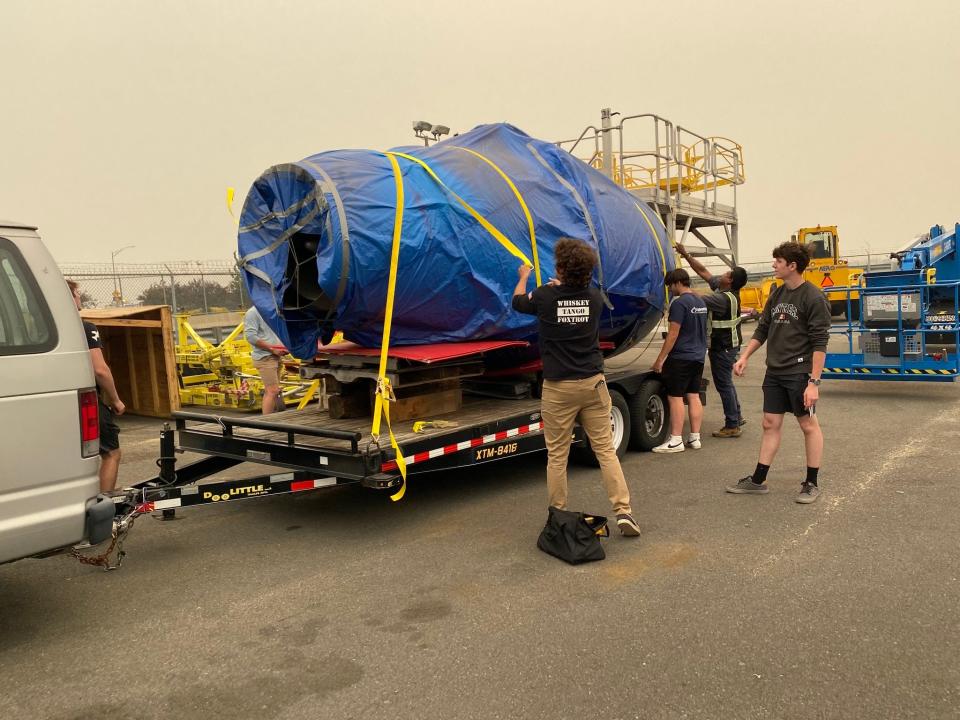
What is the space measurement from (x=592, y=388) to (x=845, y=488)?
8.40 ft

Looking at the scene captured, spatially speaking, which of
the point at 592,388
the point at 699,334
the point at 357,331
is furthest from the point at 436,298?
the point at 699,334

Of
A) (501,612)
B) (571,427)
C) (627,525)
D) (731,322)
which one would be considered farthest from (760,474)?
(731,322)

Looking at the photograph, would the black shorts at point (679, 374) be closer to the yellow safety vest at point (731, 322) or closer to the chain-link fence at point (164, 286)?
the yellow safety vest at point (731, 322)

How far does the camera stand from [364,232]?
546cm

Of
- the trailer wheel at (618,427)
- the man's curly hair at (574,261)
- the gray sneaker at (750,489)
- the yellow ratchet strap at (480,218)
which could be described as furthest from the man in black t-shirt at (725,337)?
the man's curly hair at (574,261)

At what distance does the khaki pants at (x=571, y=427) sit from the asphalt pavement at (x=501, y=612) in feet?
1.30

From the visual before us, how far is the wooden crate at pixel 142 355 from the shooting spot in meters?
10.1

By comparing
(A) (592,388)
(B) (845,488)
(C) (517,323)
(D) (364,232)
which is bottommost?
(B) (845,488)

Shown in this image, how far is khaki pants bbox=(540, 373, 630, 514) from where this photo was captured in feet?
16.5

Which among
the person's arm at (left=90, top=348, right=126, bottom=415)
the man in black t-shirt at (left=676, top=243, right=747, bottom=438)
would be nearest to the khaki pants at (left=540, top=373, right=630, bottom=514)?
the person's arm at (left=90, top=348, right=126, bottom=415)

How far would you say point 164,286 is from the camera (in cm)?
1530

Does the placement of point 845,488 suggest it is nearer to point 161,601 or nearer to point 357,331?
point 357,331

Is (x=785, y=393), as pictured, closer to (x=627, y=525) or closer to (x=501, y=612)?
(x=627, y=525)

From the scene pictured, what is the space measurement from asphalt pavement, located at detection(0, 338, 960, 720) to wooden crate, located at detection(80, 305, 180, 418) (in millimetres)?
4574
